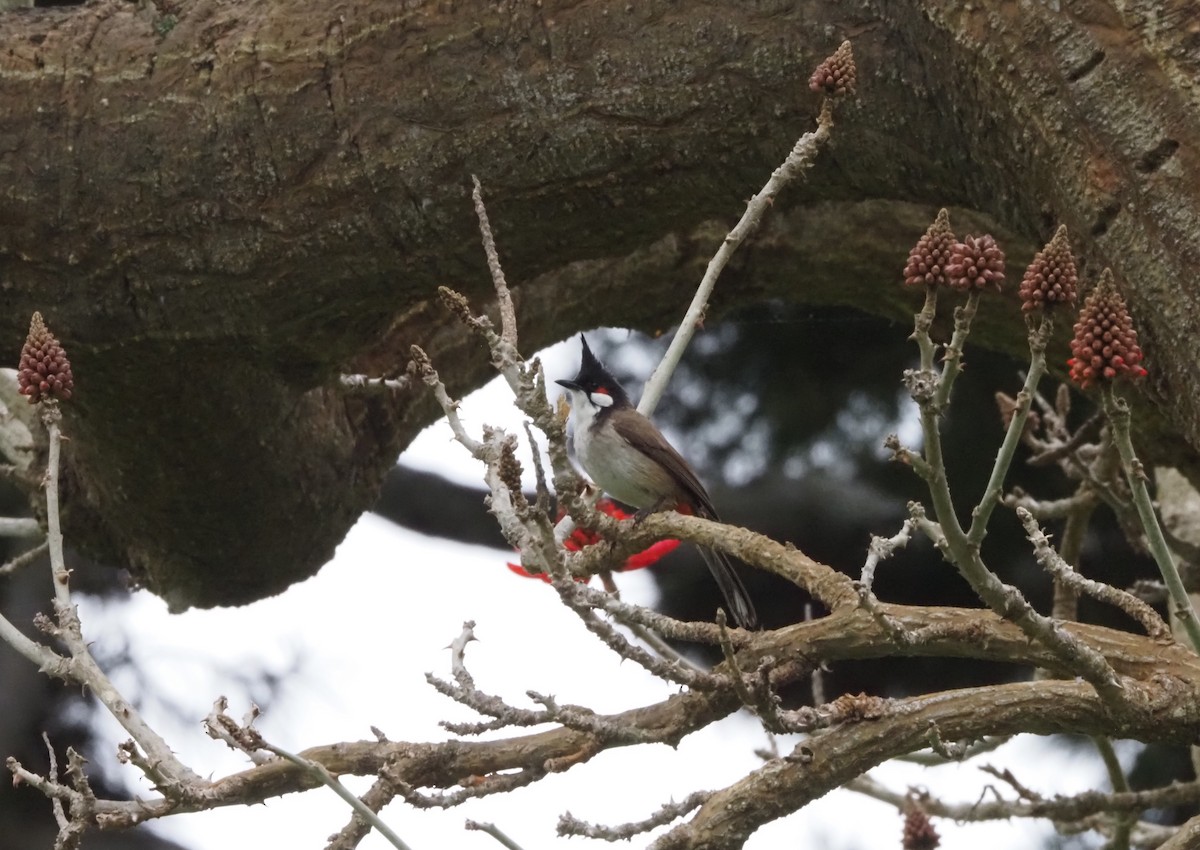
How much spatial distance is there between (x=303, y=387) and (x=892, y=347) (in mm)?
2111

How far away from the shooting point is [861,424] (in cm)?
440

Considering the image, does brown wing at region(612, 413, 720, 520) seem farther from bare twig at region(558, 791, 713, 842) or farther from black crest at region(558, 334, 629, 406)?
bare twig at region(558, 791, 713, 842)

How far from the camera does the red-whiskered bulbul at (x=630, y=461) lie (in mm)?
3395

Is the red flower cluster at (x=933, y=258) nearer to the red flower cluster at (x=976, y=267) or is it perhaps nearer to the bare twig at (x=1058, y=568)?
the red flower cluster at (x=976, y=267)

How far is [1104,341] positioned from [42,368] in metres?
1.45

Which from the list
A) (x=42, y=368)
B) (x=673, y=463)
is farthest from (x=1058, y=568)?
(x=673, y=463)

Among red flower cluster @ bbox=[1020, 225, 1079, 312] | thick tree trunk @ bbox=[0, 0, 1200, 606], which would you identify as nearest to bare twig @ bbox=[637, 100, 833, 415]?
thick tree trunk @ bbox=[0, 0, 1200, 606]

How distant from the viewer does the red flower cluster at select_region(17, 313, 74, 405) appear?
2.02 m

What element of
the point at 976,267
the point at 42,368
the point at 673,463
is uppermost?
the point at 673,463

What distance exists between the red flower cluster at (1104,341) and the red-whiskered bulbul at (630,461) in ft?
6.07

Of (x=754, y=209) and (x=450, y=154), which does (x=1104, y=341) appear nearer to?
(x=754, y=209)

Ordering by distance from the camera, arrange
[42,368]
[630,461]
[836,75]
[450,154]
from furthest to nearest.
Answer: [630,461] < [450,154] < [836,75] < [42,368]

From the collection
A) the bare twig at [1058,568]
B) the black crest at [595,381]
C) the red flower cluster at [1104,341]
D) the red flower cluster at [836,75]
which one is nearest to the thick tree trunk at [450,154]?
the red flower cluster at [836,75]

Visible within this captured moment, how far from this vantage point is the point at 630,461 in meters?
3.67
